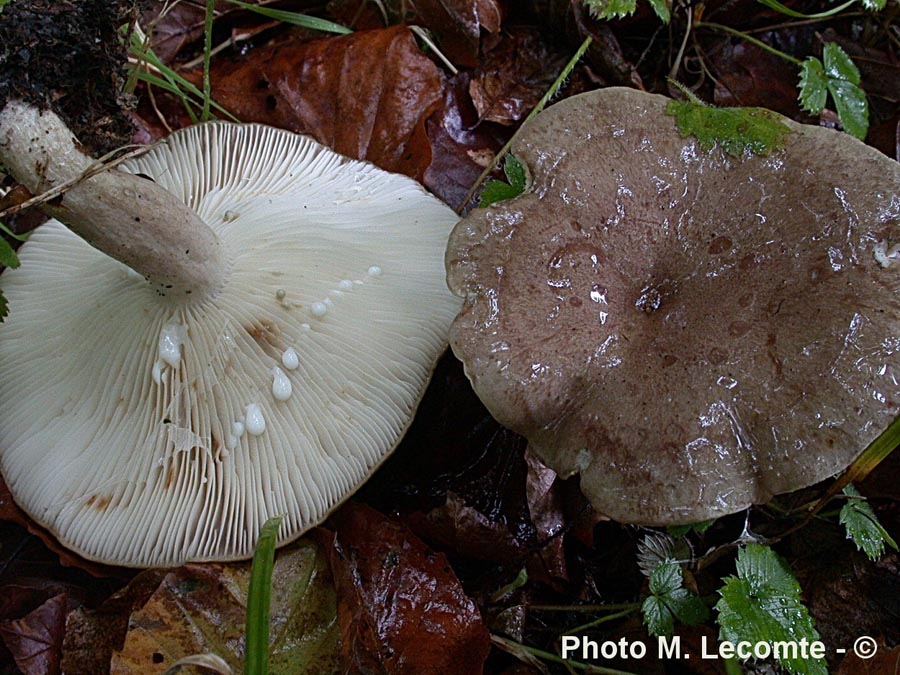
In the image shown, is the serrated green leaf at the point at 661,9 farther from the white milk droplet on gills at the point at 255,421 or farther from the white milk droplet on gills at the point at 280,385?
the white milk droplet on gills at the point at 255,421

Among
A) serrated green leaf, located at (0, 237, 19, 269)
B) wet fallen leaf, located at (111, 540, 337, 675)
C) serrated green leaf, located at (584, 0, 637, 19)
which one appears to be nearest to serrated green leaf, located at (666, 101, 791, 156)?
serrated green leaf, located at (584, 0, 637, 19)

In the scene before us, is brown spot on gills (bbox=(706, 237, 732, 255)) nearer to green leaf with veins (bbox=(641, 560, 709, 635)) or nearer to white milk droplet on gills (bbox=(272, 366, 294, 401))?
green leaf with veins (bbox=(641, 560, 709, 635))

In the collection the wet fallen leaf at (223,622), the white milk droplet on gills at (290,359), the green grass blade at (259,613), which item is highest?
the white milk droplet on gills at (290,359)

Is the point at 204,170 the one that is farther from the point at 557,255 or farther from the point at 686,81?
the point at 686,81

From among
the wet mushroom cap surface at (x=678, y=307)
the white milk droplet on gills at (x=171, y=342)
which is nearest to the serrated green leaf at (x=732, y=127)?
the wet mushroom cap surface at (x=678, y=307)

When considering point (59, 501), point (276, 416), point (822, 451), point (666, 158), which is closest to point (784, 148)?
point (666, 158)

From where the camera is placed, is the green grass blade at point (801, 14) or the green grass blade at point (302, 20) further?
the green grass blade at point (302, 20)

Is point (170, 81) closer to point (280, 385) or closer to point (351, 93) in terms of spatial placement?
point (351, 93)
